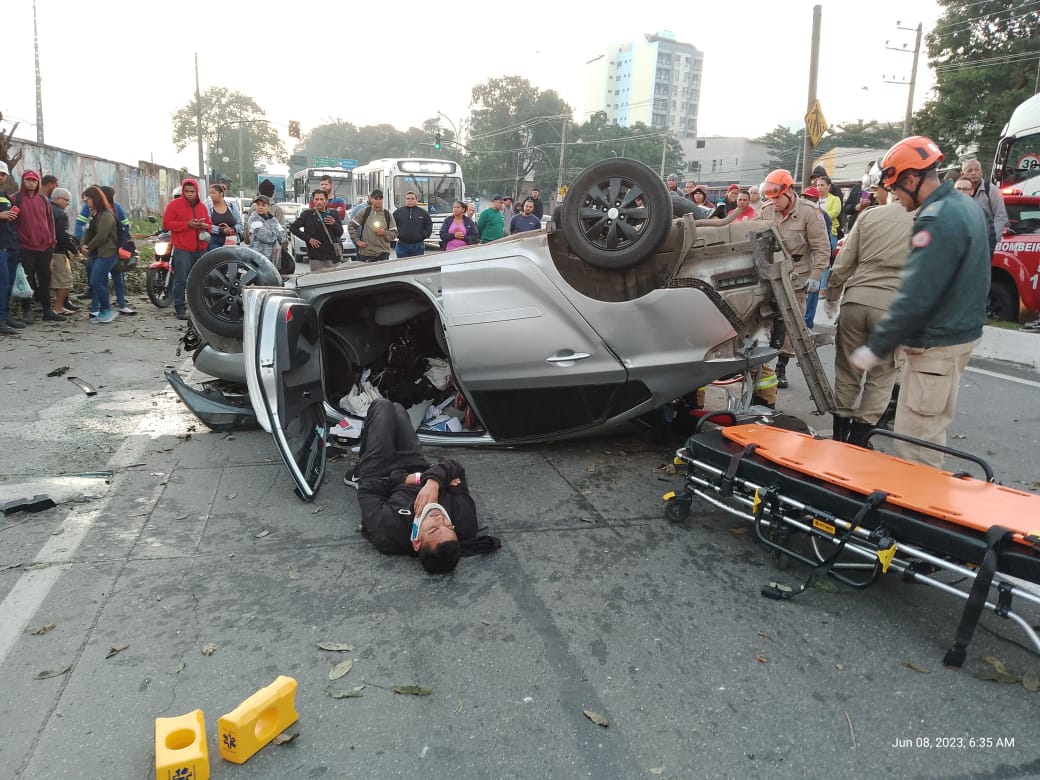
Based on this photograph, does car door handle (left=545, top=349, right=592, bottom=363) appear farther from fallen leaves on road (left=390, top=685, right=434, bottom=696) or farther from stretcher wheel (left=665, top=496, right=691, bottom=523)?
fallen leaves on road (left=390, top=685, right=434, bottom=696)

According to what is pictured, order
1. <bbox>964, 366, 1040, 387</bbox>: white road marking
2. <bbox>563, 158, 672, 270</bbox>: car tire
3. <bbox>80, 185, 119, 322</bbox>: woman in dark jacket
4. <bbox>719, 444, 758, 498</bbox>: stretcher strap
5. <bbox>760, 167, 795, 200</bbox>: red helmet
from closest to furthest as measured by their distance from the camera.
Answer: <bbox>719, 444, 758, 498</bbox>: stretcher strap < <bbox>563, 158, 672, 270</bbox>: car tire < <bbox>760, 167, 795, 200</bbox>: red helmet < <bbox>964, 366, 1040, 387</bbox>: white road marking < <bbox>80, 185, 119, 322</bbox>: woman in dark jacket

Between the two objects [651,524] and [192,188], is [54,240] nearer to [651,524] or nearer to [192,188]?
[192,188]

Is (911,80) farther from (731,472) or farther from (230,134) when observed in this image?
(230,134)

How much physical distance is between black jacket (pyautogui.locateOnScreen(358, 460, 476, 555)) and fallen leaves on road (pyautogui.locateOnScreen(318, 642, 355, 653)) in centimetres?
71

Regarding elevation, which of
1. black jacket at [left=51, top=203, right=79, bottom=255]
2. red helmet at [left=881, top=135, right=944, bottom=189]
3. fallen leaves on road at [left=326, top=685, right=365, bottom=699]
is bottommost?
fallen leaves on road at [left=326, top=685, right=365, bottom=699]

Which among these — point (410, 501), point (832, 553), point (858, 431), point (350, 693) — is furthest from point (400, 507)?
point (858, 431)

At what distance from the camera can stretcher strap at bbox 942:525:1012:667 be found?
→ 2.43m

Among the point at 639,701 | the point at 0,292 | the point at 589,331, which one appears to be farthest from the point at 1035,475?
the point at 0,292

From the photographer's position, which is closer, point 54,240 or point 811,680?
point 811,680

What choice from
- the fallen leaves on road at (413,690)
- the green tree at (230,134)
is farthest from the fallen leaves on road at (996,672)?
the green tree at (230,134)

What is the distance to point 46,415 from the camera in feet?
18.2

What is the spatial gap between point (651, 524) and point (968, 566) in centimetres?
154

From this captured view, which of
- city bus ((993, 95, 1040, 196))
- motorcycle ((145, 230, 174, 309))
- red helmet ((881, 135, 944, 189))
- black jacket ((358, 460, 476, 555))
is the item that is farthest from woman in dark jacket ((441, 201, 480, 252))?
city bus ((993, 95, 1040, 196))

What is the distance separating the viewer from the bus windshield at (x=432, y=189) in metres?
22.1
